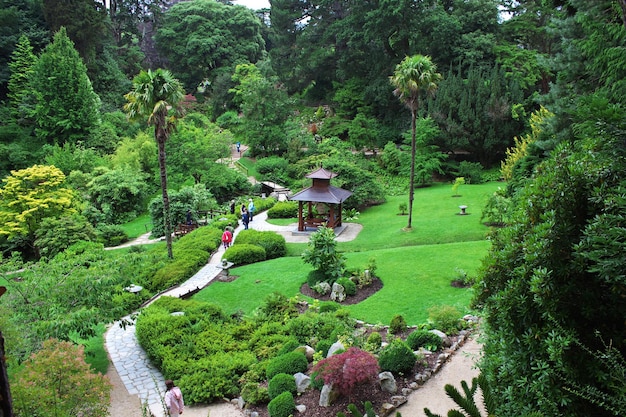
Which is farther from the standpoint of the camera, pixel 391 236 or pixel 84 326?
pixel 391 236

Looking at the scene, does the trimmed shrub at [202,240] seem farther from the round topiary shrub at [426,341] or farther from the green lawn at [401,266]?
the round topiary shrub at [426,341]

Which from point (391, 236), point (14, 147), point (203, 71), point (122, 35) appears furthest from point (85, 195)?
point (122, 35)

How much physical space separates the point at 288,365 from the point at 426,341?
3.28 m

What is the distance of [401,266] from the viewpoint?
17.4 metres

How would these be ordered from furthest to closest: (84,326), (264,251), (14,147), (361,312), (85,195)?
(14,147)
(85,195)
(264,251)
(361,312)
(84,326)

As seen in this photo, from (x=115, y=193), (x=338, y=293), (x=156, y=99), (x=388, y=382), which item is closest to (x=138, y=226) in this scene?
(x=115, y=193)

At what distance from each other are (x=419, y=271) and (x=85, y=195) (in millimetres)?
23974

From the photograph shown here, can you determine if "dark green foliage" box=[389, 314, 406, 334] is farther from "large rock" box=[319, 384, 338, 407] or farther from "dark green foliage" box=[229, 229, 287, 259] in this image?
"dark green foliage" box=[229, 229, 287, 259]

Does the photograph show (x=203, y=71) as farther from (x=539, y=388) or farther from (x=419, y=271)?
(x=539, y=388)

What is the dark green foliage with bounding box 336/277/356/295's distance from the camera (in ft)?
51.6

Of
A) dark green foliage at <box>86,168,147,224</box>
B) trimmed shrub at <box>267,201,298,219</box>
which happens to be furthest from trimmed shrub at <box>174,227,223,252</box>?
dark green foliage at <box>86,168,147,224</box>

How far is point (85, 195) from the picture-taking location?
3095 cm

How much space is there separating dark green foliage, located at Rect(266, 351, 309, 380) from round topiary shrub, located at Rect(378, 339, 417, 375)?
1.81 metres

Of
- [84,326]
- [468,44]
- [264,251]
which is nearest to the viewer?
[84,326]
